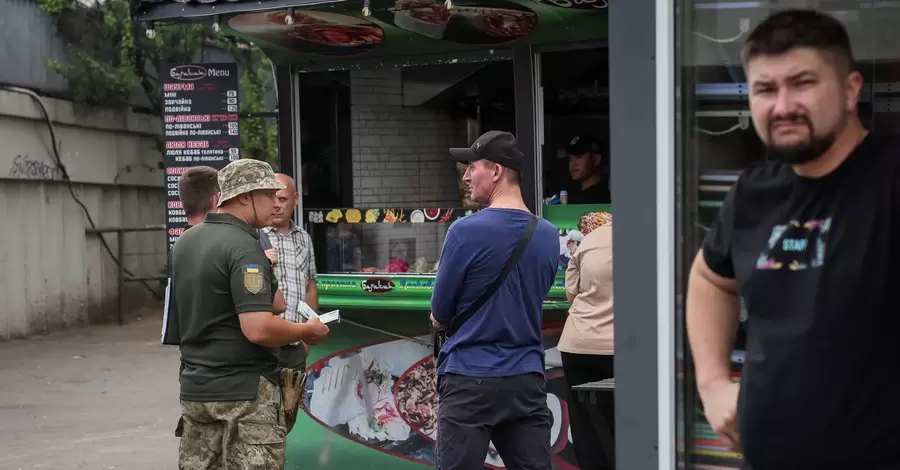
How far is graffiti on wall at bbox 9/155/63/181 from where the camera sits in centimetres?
1226

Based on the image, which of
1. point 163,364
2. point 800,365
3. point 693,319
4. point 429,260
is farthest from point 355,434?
point 163,364

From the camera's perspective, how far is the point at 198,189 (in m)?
4.53

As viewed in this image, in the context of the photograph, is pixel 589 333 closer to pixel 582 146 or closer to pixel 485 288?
pixel 485 288

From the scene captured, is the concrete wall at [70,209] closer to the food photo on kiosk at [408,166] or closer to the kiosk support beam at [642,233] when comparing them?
the food photo on kiosk at [408,166]

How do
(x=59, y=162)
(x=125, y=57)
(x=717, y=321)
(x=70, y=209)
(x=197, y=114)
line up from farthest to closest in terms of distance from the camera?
(x=125, y=57)
(x=70, y=209)
(x=59, y=162)
(x=197, y=114)
(x=717, y=321)

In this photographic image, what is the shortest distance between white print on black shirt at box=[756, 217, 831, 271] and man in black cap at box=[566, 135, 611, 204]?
388 centimetres

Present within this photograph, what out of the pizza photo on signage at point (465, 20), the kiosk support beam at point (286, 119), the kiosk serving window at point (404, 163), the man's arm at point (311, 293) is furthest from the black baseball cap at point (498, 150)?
the kiosk support beam at point (286, 119)

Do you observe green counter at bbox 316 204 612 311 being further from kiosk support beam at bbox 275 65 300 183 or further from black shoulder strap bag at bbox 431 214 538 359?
black shoulder strap bag at bbox 431 214 538 359

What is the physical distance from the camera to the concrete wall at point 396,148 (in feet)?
21.6

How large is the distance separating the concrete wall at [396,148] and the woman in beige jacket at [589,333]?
1684 millimetres

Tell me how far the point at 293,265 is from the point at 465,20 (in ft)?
5.32

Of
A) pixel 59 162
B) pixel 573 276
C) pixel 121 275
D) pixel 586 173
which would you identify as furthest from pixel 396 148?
pixel 121 275

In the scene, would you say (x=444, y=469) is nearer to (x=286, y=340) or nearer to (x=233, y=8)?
(x=286, y=340)

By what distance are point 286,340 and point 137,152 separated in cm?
1135
